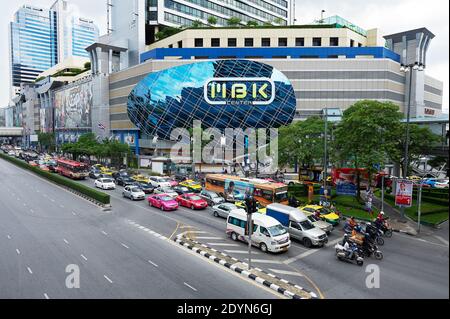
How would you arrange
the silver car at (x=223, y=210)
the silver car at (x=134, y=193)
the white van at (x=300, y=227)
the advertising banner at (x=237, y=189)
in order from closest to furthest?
the white van at (x=300, y=227) → the silver car at (x=223, y=210) → the advertising banner at (x=237, y=189) → the silver car at (x=134, y=193)

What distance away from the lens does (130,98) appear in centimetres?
7662

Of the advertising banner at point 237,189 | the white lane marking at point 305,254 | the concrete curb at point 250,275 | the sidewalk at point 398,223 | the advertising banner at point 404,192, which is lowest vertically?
the white lane marking at point 305,254

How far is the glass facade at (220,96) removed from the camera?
224 feet

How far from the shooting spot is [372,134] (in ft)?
92.8

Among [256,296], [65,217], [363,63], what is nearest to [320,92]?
[363,63]

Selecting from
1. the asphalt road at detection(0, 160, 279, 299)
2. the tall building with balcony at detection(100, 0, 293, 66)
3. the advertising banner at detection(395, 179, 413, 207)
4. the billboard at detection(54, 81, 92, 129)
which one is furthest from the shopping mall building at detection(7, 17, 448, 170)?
the asphalt road at detection(0, 160, 279, 299)

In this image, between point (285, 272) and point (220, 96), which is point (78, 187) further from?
point (220, 96)

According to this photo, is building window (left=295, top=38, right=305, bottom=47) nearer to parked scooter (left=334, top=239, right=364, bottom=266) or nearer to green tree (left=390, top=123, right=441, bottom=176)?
green tree (left=390, top=123, right=441, bottom=176)

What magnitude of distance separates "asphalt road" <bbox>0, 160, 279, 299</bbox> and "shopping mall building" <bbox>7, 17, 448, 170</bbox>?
45.3 meters

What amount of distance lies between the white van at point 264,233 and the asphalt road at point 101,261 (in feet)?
12.0

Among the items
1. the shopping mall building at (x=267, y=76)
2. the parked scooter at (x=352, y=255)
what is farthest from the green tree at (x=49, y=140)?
the parked scooter at (x=352, y=255)

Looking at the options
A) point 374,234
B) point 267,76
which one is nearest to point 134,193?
point 374,234

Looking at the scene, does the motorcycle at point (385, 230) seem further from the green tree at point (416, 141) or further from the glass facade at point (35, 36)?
the glass facade at point (35, 36)
